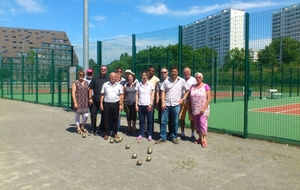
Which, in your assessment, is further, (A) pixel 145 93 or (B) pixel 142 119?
(B) pixel 142 119

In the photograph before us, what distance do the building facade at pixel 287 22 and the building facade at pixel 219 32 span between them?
0.80 metres

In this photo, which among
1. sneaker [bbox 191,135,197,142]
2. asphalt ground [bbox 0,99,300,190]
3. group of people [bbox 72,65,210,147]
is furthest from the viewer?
sneaker [bbox 191,135,197,142]

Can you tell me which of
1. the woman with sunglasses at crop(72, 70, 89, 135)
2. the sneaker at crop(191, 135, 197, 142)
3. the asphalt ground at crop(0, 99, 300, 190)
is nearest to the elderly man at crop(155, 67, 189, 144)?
the asphalt ground at crop(0, 99, 300, 190)

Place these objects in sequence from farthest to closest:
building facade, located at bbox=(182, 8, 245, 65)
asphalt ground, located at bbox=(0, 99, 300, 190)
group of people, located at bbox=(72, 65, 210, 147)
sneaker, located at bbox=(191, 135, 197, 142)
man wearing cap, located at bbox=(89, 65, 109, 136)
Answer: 1. man wearing cap, located at bbox=(89, 65, 109, 136)
2. building facade, located at bbox=(182, 8, 245, 65)
3. sneaker, located at bbox=(191, 135, 197, 142)
4. group of people, located at bbox=(72, 65, 210, 147)
5. asphalt ground, located at bbox=(0, 99, 300, 190)

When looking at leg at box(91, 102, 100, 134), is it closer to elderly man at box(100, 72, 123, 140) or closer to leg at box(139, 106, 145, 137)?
elderly man at box(100, 72, 123, 140)

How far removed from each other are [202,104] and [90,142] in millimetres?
2954

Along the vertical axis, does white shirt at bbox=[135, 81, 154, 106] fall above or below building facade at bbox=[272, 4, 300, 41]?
below

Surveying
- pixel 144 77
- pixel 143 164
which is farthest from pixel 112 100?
Result: pixel 143 164

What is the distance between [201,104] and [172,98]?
0.71 m

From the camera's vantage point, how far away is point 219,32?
851 centimetres

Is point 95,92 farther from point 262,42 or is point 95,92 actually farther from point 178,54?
point 262,42

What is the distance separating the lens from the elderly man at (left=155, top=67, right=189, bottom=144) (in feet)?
23.1

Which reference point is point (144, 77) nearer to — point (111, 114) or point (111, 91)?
point (111, 91)

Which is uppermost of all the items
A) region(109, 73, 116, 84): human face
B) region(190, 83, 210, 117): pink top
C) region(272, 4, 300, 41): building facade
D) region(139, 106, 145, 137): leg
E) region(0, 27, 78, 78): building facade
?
region(0, 27, 78, 78): building facade
